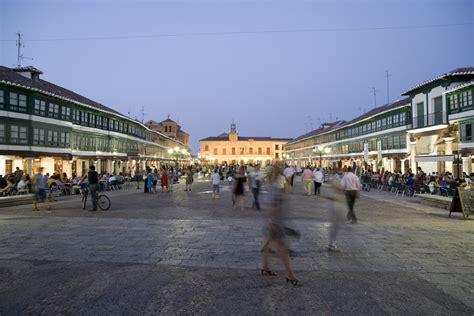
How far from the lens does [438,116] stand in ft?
88.7

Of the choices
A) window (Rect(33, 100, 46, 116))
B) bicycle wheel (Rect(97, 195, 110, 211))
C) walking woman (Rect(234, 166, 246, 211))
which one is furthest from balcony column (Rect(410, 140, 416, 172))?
window (Rect(33, 100, 46, 116))

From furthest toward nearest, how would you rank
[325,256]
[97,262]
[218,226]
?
1. [218,226]
2. [325,256]
3. [97,262]

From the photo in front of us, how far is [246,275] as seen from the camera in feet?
15.6

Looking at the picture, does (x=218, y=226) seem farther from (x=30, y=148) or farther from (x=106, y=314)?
(x=30, y=148)

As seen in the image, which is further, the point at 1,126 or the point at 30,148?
the point at 30,148

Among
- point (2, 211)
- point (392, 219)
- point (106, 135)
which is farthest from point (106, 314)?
point (106, 135)

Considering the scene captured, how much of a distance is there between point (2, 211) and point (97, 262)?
28.4ft

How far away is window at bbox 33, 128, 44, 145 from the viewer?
25.6m

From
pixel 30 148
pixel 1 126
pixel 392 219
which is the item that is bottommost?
pixel 392 219

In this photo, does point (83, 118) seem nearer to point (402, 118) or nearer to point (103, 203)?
point (103, 203)

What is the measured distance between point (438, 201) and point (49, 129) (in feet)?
97.0

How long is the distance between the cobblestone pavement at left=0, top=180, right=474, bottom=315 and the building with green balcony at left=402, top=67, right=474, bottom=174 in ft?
63.6

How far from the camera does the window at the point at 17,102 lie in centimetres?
2365

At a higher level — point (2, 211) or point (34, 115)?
point (34, 115)
